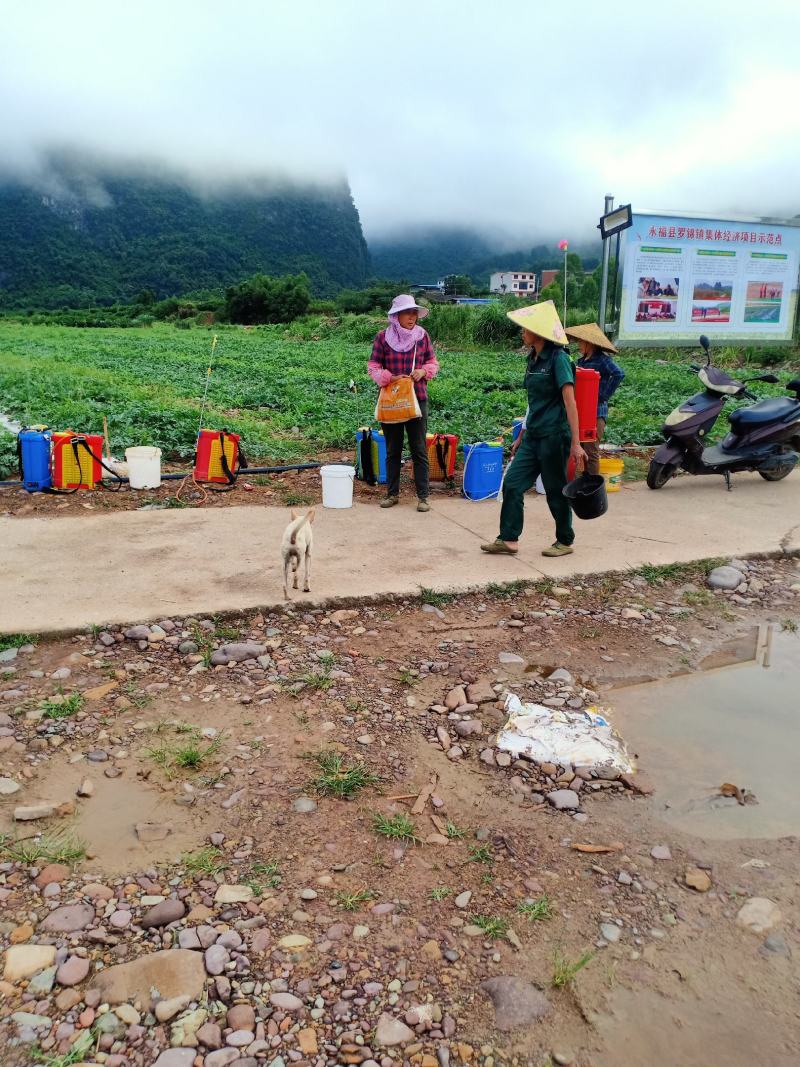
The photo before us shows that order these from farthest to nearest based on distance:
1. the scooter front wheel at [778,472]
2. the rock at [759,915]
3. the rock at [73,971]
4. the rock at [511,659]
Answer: the scooter front wheel at [778,472] → the rock at [511,659] → the rock at [759,915] → the rock at [73,971]

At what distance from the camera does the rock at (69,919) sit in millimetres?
2258

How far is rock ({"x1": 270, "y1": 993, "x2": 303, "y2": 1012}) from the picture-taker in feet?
6.69

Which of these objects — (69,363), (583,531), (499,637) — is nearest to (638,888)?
(499,637)

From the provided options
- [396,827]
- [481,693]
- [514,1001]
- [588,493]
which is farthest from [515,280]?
[514,1001]

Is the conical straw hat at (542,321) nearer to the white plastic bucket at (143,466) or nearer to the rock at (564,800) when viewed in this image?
the rock at (564,800)

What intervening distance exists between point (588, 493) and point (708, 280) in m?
6.45

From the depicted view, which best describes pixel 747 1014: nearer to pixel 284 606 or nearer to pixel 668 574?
pixel 284 606

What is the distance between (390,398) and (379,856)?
173 inches

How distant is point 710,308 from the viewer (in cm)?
1029

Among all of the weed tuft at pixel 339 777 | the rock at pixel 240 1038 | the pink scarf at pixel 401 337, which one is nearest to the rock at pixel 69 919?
the rock at pixel 240 1038

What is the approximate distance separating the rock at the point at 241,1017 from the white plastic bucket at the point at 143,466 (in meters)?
5.54

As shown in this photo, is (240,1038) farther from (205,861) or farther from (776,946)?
(776,946)

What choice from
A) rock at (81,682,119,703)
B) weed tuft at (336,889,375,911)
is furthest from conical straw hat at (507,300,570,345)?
weed tuft at (336,889,375,911)

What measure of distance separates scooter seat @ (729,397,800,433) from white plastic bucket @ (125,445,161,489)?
5.39 m
